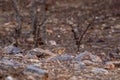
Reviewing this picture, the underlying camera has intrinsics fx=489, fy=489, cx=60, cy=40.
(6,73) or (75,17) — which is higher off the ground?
(6,73)

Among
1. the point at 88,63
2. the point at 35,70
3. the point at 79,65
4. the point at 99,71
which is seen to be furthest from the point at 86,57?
the point at 35,70

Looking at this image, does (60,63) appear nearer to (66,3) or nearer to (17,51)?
(17,51)

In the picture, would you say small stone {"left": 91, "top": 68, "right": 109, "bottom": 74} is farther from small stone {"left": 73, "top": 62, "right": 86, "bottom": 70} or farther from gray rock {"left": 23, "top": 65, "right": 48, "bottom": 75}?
gray rock {"left": 23, "top": 65, "right": 48, "bottom": 75}

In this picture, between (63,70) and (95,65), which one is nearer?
(63,70)

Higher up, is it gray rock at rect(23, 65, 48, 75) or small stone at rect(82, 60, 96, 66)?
gray rock at rect(23, 65, 48, 75)

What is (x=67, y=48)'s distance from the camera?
6.27 meters

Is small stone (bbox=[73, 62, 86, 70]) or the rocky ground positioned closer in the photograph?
the rocky ground

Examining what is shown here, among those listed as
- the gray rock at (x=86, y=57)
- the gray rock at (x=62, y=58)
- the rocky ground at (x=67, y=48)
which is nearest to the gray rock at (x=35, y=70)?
the rocky ground at (x=67, y=48)

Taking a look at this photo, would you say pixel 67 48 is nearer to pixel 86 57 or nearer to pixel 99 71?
pixel 86 57

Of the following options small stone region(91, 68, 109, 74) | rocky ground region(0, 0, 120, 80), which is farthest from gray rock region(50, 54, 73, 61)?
small stone region(91, 68, 109, 74)

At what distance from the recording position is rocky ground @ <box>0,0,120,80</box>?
440 cm

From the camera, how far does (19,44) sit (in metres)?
6.26

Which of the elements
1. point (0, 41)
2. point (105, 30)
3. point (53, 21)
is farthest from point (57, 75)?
point (53, 21)

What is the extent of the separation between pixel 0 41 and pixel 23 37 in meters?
0.46
